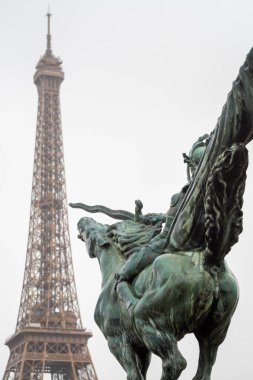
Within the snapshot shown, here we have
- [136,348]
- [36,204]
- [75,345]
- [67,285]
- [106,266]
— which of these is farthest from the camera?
[36,204]

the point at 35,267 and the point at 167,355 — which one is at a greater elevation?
the point at 35,267

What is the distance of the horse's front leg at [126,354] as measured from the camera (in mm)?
6324

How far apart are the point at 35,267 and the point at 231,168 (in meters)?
62.4

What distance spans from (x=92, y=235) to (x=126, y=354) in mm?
1196

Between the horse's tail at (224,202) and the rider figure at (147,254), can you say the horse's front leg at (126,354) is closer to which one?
the rider figure at (147,254)

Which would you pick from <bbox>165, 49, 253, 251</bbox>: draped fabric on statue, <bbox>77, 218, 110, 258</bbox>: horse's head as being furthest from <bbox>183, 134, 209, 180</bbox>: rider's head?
<bbox>77, 218, 110, 258</bbox>: horse's head

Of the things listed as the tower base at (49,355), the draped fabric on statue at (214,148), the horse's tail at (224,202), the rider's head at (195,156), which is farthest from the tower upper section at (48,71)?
the horse's tail at (224,202)

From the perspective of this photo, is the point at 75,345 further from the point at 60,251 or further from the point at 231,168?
the point at 231,168

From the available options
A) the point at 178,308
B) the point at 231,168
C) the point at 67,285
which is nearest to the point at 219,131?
the point at 231,168

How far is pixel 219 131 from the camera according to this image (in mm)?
5637

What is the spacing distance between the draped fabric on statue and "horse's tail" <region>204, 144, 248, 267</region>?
9 cm

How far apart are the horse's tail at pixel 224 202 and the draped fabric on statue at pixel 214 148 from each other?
0.09 m

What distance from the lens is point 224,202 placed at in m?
5.68

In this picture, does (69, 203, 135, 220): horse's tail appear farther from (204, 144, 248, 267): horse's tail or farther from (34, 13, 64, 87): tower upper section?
(34, 13, 64, 87): tower upper section
